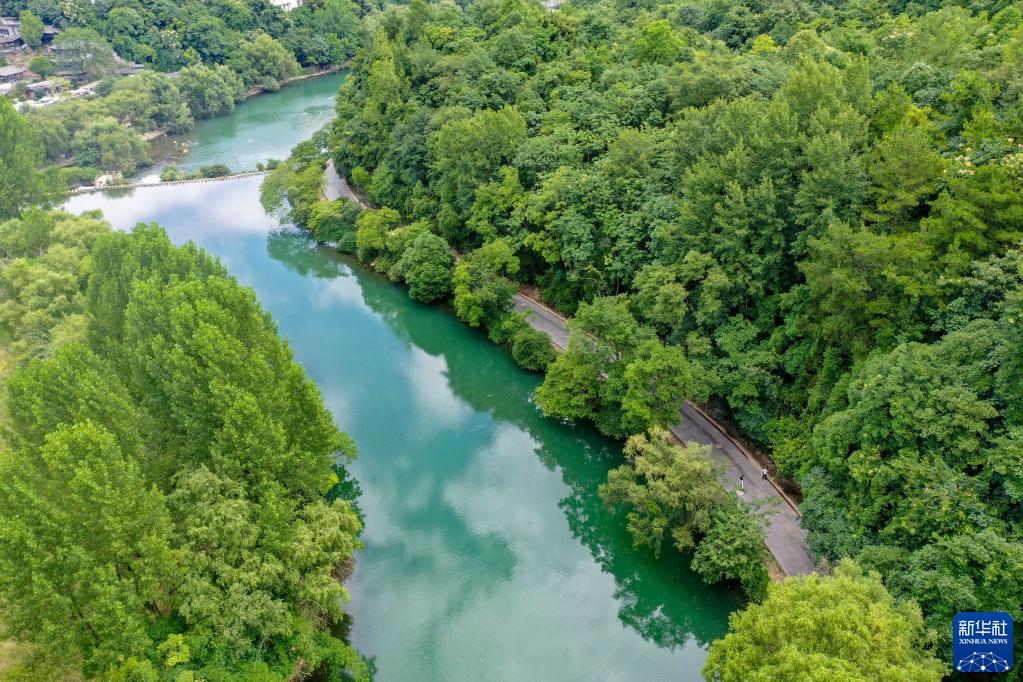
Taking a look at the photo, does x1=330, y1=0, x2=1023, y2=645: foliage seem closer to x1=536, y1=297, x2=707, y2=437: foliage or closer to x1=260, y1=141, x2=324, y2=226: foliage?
x1=536, y1=297, x2=707, y2=437: foliage

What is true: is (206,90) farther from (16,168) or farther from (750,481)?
(750,481)

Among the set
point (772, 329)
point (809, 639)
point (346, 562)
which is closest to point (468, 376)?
point (346, 562)

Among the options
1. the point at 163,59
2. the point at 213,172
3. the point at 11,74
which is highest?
the point at 163,59

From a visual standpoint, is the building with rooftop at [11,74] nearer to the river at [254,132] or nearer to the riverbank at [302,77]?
the river at [254,132]

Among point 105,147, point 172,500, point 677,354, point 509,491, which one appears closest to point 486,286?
point 509,491

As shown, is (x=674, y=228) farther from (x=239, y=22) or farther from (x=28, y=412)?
(x=239, y=22)

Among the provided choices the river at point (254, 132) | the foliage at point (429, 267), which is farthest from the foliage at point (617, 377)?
the river at point (254, 132)

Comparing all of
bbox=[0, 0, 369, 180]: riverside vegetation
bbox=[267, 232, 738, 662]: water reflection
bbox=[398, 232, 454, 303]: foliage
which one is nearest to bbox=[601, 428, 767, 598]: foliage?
bbox=[267, 232, 738, 662]: water reflection
